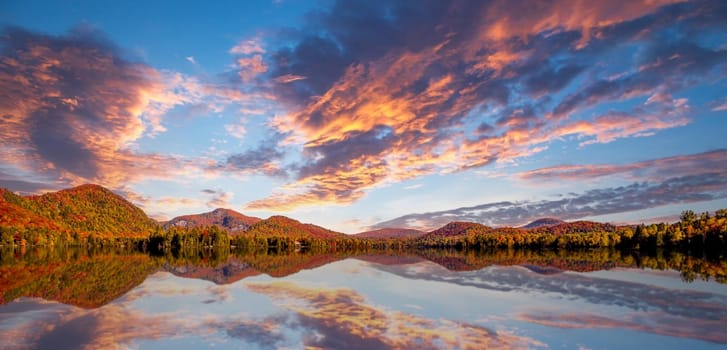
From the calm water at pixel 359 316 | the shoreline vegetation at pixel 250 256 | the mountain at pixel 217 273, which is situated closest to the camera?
the calm water at pixel 359 316

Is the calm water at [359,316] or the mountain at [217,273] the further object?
the mountain at [217,273]

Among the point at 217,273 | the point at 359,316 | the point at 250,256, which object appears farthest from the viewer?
the point at 250,256

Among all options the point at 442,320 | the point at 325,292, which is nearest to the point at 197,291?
the point at 325,292

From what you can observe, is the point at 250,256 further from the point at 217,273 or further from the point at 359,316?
the point at 359,316

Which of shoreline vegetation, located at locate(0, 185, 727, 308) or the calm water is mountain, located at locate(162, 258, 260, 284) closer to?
shoreline vegetation, located at locate(0, 185, 727, 308)

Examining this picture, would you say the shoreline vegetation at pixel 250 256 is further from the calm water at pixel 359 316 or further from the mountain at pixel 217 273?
the calm water at pixel 359 316

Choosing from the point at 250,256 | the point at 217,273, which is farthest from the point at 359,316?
the point at 250,256

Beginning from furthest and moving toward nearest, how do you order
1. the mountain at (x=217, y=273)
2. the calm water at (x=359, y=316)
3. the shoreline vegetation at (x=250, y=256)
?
the mountain at (x=217, y=273), the shoreline vegetation at (x=250, y=256), the calm water at (x=359, y=316)

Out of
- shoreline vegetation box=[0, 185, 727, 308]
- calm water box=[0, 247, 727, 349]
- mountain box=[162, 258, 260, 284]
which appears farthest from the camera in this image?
mountain box=[162, 258, 260, 284]

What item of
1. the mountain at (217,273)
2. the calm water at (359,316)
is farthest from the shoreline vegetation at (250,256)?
the calm water at (359,316)

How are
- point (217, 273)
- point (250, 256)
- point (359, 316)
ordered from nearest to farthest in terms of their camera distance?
point (359, 316)
point (217, 273)
point (250, 256)

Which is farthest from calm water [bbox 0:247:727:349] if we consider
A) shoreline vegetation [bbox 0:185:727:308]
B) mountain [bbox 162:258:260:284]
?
mountain [bbox 162:258:260:284]

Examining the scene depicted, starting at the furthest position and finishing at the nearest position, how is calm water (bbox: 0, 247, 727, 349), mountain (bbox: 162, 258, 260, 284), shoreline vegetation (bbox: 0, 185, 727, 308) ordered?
mountain (bbox: 162, 258, 260, 284) → shoreline vegetation (bbox: 0, 185, 727, 308) → calm water (bbox: 0, 247, 727, 349)

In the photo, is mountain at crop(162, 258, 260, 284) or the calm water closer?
the calm water
